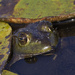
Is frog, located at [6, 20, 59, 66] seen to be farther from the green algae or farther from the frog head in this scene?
the green algae

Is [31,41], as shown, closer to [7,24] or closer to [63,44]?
[63,44]

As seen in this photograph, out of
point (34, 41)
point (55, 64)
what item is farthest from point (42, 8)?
point (55, 64)

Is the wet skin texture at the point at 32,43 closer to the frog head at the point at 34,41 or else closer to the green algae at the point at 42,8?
the frog head at the point at 34,41

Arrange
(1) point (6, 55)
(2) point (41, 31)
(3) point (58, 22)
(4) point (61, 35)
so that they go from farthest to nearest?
(3) point (58, 22) < (4) point (61, 35) < (2) point (41, 31) < (1) point (6, 55)

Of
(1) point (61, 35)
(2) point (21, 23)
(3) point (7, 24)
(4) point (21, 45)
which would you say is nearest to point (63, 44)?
(1) point (61, 35)

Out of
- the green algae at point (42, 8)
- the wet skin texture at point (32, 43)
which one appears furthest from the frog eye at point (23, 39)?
the green algae at point (42, 8)

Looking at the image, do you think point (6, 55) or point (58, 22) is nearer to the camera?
point (6, 55)

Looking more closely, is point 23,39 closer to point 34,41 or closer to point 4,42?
point 34,41
